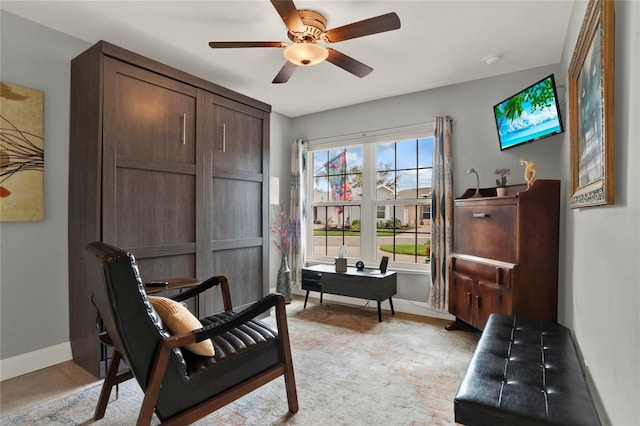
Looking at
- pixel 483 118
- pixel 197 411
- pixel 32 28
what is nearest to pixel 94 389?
pixel 197 411

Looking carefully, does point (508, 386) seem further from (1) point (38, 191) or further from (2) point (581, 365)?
(1) point (38, 191)

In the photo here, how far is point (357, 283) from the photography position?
3.80m

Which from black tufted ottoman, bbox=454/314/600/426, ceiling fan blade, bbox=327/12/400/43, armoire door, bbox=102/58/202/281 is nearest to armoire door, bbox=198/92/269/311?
armoire door, bbox=102/58/202/281

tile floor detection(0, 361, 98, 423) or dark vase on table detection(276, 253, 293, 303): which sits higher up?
dark vase on table detection(276, 253, 293, 303)

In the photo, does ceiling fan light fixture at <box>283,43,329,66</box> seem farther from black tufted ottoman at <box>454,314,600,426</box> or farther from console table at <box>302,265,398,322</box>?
console table at <box>302,265,398,322</box>

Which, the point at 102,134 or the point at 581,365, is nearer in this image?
the point at 581,365

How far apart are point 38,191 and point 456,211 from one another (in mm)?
3653

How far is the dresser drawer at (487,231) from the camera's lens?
273cm

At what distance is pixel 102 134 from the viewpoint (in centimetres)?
250

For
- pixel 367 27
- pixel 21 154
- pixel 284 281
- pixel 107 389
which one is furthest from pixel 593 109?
pixel 284 281

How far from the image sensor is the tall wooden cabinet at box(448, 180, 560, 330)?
2609 mm

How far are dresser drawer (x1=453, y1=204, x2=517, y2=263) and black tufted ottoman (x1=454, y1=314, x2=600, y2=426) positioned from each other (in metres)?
0.86

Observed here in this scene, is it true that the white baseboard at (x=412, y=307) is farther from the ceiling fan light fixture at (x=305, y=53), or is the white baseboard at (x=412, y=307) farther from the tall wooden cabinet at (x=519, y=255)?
the ceiling fan light fixture at (x=305, y=53)

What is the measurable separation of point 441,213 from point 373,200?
3.26 feet
